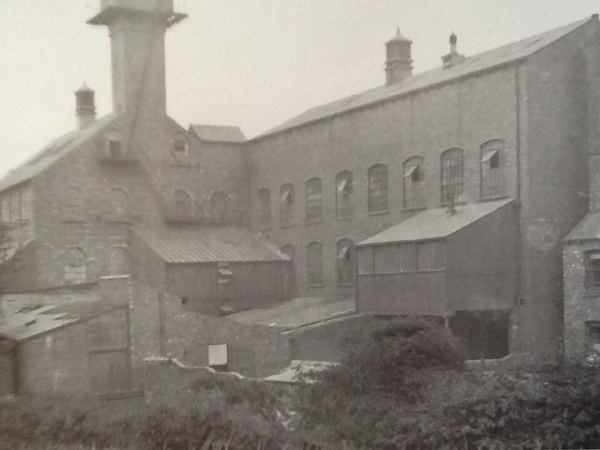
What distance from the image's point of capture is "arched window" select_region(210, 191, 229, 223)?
38281 millimetres

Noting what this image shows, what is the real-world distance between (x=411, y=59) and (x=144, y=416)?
26.7 metres

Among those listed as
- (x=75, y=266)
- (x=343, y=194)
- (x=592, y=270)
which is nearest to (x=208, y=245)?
(x=75, y=266)

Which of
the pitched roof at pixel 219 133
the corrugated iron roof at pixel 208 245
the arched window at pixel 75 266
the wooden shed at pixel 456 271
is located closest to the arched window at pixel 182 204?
the corrugated iron roof at pixel 208 245

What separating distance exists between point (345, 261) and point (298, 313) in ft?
10.8

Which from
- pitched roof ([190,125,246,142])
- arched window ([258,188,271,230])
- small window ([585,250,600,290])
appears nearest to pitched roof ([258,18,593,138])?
arched window ([258,188,271,230])

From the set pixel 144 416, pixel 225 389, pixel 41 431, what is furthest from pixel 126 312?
pixel 41 431

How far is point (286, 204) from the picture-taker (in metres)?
36.9

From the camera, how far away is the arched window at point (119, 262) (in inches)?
1334

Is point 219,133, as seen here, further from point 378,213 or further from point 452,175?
point 452,175

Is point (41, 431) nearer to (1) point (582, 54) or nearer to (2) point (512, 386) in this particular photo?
(2) point (512, 386)

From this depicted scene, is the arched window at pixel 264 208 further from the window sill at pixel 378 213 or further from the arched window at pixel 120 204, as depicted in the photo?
the window sill at pixel 378 213

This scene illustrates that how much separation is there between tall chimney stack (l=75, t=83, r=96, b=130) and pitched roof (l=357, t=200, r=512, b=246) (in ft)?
61.3

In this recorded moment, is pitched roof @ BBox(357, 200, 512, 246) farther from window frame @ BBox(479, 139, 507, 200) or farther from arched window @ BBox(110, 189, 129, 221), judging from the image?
arched window @ BBox(110, 189, 129, 221)

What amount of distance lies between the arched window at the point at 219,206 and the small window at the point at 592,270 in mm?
17821
